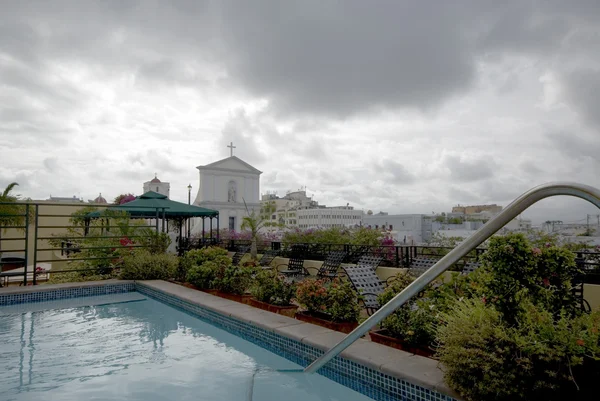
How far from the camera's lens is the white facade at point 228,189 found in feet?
107

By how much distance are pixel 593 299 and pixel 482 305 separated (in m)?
3.71

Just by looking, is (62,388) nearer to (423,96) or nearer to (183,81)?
(183,81)

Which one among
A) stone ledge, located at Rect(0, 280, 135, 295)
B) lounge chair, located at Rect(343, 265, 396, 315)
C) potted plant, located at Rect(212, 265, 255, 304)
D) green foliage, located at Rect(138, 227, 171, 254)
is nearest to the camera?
lounge chair, located at Rect(343, 265, 396, 315)

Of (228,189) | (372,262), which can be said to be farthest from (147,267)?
(228,189)

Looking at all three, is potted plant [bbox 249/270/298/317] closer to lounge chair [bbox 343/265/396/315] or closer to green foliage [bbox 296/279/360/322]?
green foliage [bbox 296/279/360/322]

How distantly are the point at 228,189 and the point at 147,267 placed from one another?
81.9 ft

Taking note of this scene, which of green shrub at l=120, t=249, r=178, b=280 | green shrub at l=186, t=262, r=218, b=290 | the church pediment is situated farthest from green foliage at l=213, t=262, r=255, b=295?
the church pediment

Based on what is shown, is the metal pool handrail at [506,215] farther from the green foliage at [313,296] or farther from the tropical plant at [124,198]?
the tropical plant at [124,198]

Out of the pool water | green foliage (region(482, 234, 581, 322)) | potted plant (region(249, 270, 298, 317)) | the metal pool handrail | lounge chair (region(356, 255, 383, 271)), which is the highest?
the metal pool handrail

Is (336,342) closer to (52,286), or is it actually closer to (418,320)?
(418,320)

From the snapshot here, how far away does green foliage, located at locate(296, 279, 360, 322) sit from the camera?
4.83 metres

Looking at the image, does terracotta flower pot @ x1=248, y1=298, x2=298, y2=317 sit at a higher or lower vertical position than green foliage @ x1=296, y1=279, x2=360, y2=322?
lower

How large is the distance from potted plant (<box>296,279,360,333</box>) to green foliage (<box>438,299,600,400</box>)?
1983mm

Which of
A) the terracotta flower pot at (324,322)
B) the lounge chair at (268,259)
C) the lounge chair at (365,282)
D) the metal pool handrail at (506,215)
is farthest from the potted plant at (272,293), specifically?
the lounge chair at (268,259)
